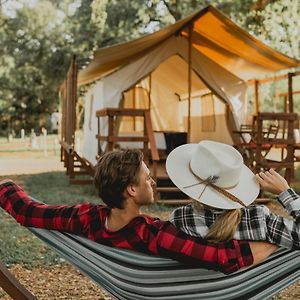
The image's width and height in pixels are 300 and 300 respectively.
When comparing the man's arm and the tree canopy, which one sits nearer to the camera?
the man's arm

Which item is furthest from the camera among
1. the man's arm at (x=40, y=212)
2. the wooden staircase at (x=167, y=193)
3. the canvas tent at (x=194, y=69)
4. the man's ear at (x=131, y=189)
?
the canvas tent at (x=194, y=69)

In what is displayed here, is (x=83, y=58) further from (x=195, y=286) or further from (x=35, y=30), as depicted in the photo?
(x=195, y=286)

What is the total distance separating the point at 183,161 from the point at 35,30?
25925 mm

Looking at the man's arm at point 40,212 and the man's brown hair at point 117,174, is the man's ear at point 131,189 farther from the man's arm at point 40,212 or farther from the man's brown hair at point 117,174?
the man's arm at point 40,212

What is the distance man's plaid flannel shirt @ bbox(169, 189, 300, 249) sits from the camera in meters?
1.88

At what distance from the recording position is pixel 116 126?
948cm

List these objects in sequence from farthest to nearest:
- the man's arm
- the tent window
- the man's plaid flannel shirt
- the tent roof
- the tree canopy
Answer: the tree canopy, the tent window, the tent roof, the man's arm, the man's plaid flannel shirt

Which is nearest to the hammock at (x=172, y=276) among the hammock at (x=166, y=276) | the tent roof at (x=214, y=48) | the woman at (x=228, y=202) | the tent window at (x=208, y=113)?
the hammock at (x=166, y=276)

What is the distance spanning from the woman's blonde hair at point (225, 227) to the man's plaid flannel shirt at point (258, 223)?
0.07 ft

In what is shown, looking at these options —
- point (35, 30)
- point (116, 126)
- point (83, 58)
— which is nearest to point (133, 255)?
point (116, 126)

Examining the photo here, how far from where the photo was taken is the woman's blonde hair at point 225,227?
1903 mm

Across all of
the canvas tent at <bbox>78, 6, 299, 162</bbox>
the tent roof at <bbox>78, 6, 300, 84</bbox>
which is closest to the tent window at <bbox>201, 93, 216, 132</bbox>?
the canvas tent at <bbox>78, 6, 299, 162</bbox>

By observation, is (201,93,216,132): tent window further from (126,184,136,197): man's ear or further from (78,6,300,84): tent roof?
(126,184,136,197): man's ear

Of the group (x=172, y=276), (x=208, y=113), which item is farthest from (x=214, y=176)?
(x=208, y=113)
